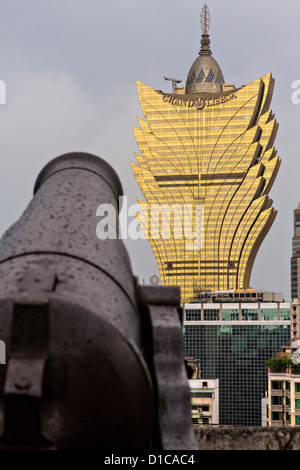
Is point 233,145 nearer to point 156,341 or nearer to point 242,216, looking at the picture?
point 242,216

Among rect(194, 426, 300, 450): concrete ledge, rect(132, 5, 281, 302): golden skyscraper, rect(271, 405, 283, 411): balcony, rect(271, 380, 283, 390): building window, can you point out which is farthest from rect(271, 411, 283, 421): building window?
rect(132, 5, 281, 302): golden skyscraper

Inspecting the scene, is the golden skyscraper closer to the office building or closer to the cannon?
the office building

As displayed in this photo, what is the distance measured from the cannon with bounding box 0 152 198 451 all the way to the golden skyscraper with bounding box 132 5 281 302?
4725 inches

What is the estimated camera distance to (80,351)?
4008mm

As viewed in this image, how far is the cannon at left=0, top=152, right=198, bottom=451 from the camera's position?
12.9 feet

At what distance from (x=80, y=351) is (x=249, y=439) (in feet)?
8.79

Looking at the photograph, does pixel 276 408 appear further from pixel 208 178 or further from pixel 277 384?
pixel 208 178

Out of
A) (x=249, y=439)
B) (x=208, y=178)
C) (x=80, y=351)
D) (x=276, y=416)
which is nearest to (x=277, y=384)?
(x=276, y=416)

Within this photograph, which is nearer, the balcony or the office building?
the office building

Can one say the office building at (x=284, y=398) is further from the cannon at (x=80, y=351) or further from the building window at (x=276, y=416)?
the cannon at (x=80, y=351)

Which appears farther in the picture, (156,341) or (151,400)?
(156,341)
